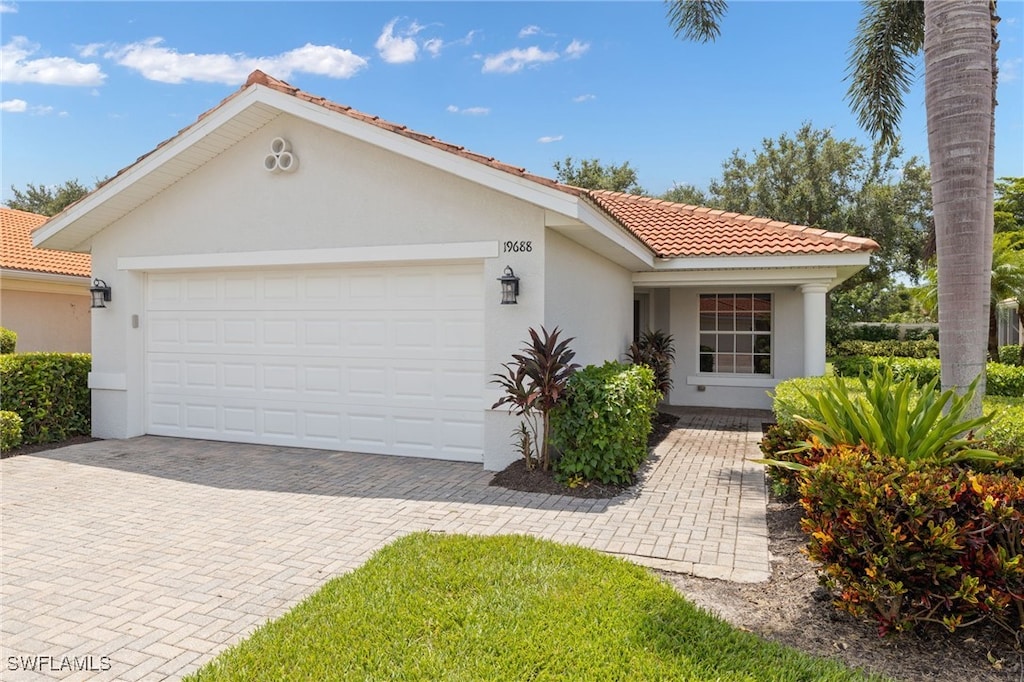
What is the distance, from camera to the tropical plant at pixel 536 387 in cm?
716

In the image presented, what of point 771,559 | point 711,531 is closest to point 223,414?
point 711,531

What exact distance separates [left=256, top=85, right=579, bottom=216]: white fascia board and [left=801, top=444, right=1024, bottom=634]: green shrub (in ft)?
14.3

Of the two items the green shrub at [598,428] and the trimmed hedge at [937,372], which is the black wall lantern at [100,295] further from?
the trimmed hedge at [937,372]

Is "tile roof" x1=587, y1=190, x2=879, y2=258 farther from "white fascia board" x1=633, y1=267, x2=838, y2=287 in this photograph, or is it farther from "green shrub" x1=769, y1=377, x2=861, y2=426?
"green shrub" x1=769, y1=377, x2=861, y2=426

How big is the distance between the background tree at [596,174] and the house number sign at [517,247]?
29496 millimetres

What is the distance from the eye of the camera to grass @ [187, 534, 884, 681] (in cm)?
324

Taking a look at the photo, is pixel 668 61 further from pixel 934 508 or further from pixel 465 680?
pixel 465 680

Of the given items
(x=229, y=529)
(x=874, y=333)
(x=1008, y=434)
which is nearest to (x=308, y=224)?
(x=229, y=529)

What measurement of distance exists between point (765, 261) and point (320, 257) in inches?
303

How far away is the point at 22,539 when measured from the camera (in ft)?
18.2

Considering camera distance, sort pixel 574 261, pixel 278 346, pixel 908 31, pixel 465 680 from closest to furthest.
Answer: pixel 465 680, pixel 574 261, pixel 278 346, pixel 908 31

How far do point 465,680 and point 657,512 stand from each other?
3.60 meters

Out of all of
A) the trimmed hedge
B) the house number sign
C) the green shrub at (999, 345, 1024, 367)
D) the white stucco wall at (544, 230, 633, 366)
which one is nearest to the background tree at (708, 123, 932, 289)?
the green shrub at (999, 345, 1024, 367)

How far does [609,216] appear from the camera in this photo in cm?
814
